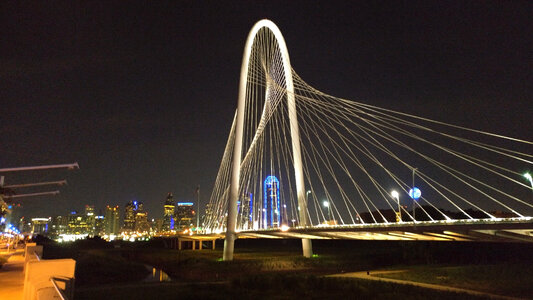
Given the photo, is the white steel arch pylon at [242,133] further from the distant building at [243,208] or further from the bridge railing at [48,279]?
the bridge railing at [48,279]

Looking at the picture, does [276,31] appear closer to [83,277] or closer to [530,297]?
[83,277]

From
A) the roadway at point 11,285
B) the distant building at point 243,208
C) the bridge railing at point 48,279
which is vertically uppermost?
the distant building at point 243,208

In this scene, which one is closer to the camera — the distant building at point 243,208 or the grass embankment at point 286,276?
the grass embankment at point 286,276

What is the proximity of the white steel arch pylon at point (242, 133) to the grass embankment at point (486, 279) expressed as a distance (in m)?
11.1

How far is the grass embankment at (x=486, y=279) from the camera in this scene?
18422 mm

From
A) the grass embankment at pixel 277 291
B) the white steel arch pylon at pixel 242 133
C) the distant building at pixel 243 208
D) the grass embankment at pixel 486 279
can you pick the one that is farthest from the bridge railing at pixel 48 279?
the distant building at pixel 243 208

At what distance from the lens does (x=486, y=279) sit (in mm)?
21094

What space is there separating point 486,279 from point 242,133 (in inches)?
812

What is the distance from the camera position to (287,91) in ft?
113

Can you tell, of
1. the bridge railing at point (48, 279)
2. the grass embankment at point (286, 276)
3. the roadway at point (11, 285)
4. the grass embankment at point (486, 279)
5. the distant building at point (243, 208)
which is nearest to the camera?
the bridge railing at point (48, 279)

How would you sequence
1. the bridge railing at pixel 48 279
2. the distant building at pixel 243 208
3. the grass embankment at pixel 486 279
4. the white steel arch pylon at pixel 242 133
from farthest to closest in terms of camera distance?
the distant building at pixel 243 208 → the white steel arch pylon at pixel 242 133 → the grass embankment at pixel 486 279 → the bridge railing at pixel 48 279

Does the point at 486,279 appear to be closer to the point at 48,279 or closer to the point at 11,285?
the point at 11,285

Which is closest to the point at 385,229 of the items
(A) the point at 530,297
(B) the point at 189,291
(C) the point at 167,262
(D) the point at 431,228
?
(D) the point at 431,228

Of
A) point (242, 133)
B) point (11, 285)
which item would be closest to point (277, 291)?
point (11, 285)
